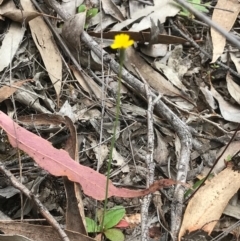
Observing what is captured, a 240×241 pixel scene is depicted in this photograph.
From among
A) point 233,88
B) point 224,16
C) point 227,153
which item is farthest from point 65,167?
point 224,16

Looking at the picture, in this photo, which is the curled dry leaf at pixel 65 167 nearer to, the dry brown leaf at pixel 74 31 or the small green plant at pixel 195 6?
the dry brown leaf at pixel 74 31

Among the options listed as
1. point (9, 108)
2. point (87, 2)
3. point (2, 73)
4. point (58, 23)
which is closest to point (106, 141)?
point (9, 108)

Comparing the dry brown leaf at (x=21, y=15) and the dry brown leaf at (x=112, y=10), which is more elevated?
the dry brown leaf at (x=21, y=15)

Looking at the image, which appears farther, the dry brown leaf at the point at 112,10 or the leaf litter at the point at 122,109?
the dry brown leaf at the point at 112,10

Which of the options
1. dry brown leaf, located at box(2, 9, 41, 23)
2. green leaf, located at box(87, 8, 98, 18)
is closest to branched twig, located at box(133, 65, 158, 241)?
green leaf, located at box(87, 8, 98, 18)

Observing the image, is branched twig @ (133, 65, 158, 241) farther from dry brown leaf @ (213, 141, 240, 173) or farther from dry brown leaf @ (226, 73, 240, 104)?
dry brown leaf @ (226, 73, 240, 104)

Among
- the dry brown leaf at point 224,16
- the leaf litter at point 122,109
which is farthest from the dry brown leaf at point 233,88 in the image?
the dry brown leaf at point 224,16

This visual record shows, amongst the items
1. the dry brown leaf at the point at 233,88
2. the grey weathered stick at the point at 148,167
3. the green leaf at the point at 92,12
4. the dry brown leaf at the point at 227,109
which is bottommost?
the dry brown leaf at the point at 227,109

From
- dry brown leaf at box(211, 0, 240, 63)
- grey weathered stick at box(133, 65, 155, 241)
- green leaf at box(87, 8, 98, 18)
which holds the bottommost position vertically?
grey weathered stick at box(133, 65, 155, 241)
